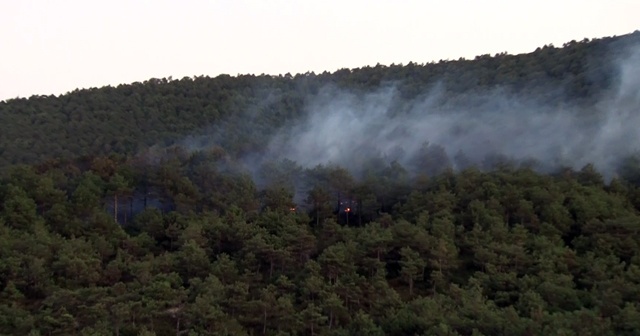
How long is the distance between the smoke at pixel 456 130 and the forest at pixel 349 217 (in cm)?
19

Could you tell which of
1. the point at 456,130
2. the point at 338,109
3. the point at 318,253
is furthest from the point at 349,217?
the point at 338,109

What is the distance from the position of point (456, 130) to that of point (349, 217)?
16515 millimetres

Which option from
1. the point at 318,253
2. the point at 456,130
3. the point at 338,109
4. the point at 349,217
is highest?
the point at 338,109

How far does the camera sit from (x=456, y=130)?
49781 millimetres

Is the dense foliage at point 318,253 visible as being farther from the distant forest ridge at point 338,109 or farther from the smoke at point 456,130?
the distant forest ridge at point 338,109

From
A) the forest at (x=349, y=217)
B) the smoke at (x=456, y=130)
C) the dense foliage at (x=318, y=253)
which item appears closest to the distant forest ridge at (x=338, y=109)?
the smoke at (x=456, y=130)

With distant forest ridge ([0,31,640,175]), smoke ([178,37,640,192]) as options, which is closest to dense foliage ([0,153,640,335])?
smoke ([178,37,640,192])

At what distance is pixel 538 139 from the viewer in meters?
44.4

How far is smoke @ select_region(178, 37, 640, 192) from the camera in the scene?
133ft

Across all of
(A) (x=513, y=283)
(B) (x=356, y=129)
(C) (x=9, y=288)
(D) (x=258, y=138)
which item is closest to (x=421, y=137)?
(B) (x=356, y=129)

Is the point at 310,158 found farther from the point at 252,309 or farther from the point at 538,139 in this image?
the point at 252,309

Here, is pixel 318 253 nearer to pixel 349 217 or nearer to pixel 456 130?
pixel 349 217

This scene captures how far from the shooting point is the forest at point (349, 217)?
74.0 feet

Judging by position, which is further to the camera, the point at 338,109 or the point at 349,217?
the point at 338,109
